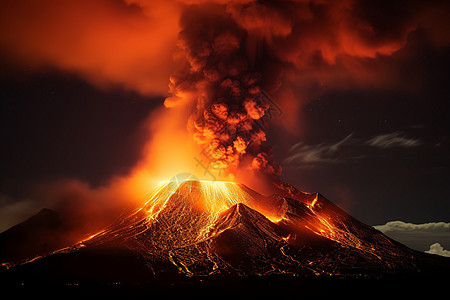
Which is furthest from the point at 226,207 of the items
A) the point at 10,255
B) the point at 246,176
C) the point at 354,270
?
the point at 10,255

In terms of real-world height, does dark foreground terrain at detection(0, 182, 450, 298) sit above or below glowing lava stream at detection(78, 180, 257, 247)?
below

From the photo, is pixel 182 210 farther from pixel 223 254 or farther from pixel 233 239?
pixel 223 254

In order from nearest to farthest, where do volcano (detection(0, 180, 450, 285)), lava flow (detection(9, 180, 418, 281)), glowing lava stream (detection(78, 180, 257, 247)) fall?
1. volcano (detection(0, 180, 450, 285))
2. lava flow (detection(9, 180, 418, 281))
3. glowing lava stream (detection(78, 180, 257, 247))

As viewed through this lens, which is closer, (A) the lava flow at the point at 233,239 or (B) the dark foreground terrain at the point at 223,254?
(B) the dark foreground terrain at the point at 223,254

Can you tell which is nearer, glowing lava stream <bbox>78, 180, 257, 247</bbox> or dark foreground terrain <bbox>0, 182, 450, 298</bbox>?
dark foreground terrain <bbox>0, 182, 450, 298</bbox>

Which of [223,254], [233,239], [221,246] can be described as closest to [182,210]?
[233,239]

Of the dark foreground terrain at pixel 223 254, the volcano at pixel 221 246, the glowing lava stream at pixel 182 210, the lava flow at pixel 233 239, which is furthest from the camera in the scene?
the glowing lava stream at pixel 182 210

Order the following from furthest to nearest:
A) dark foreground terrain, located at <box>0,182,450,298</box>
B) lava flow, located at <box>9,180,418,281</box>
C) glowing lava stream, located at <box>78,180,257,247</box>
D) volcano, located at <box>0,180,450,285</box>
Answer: glowing lava stream, located at <box>78,180,257,247</box> → lava flow, located at <box>9,180,418,281</box> → volcano, located at <box>0,180,450,285</box> → dark foreground terrain, located at <box>0,182,450,298</box>

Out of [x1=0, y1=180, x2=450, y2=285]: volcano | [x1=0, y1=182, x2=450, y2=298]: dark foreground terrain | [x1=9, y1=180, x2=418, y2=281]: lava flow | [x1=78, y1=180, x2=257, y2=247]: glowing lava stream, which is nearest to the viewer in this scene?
[x1=0, y1=182, x2=450, y2=298]: dark foreground terrain

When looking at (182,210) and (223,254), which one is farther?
(182,210)
